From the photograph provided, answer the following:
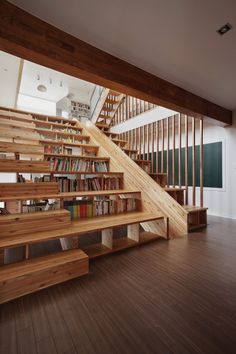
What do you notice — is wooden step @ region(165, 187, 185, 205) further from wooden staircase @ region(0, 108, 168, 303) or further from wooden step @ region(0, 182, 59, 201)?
wooden step @ region(0, 182, 59, 201)

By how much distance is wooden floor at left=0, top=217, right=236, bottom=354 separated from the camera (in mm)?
1068

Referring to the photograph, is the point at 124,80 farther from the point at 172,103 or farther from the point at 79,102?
the point at 79,102

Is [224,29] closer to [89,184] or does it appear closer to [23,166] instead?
[89,184]

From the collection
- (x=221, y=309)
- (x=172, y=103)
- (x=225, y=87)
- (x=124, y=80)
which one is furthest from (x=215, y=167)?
(x=221, y=309)

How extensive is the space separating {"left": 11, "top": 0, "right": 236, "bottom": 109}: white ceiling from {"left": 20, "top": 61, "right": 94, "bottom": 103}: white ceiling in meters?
5.45

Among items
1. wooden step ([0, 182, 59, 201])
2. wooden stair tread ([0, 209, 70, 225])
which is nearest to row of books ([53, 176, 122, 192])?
wooden step ([0, 182, 59, 201])

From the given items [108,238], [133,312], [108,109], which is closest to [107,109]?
[108,109]

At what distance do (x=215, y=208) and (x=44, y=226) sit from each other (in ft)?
12.6

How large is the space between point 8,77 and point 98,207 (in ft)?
11.0

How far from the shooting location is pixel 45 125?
14.0 feet

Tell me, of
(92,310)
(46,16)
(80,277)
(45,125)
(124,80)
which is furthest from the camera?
(45,125)

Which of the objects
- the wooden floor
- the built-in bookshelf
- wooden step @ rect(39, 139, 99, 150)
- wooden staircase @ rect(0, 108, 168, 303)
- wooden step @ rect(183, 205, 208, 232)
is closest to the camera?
the wooden floor

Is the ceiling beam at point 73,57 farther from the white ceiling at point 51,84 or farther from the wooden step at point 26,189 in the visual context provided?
the white ceiling at point 51,84

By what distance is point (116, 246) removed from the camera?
244 centimetres
